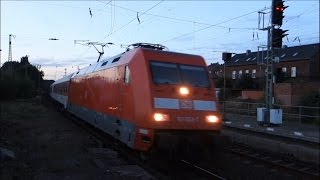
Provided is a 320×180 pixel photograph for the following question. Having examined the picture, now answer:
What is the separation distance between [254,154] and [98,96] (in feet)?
18.4

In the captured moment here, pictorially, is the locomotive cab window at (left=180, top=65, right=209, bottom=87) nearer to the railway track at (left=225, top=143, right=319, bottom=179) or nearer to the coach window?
the coach window

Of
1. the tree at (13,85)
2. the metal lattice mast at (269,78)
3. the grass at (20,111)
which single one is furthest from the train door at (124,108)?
the tree at (13,85)

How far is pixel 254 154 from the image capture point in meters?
15.0

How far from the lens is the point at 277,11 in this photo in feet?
71.1

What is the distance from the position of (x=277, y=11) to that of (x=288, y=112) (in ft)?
24.1

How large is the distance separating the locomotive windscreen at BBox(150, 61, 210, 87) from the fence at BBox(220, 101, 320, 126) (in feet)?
36.4

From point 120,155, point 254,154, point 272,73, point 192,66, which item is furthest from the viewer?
point 272,73

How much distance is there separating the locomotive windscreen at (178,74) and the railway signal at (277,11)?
33.3 feet

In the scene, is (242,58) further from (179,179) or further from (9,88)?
(179,179)

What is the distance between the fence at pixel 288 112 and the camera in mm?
23266

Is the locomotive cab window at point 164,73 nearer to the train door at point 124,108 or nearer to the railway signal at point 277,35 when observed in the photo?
the train door at point 124,108

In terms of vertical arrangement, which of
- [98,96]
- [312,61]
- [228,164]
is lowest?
[228,164]

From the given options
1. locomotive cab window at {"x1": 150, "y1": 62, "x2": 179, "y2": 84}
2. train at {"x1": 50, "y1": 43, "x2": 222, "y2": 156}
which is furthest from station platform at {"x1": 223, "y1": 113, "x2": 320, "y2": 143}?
locomotive cab window at {"x1": 150, "y1": 62, "x2": 179, "y2": 84}

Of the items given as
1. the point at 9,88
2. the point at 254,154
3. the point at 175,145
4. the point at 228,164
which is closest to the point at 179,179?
the point at 175,145
